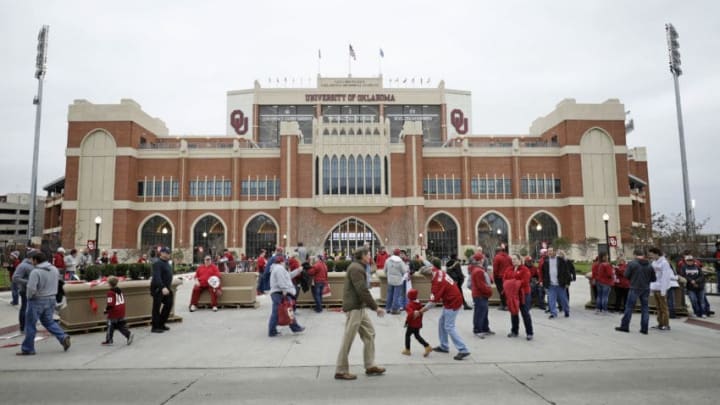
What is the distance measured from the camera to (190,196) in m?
45.5

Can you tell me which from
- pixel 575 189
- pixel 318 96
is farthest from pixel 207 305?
pixel 318 96

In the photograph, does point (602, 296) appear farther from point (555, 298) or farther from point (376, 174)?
point (376, 174)

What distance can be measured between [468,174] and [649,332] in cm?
3723

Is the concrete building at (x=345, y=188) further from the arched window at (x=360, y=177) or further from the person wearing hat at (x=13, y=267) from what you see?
the person wearing hat at (x=13, y=267)

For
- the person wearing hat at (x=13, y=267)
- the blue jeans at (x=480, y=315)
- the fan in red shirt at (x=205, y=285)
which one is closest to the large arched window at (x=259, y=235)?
the person wearing hat at (x=13, y=267)

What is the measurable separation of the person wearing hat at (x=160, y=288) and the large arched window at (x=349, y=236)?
35.0 m

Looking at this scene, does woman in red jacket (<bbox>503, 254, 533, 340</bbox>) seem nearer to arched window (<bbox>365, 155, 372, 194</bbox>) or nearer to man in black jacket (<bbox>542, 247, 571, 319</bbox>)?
man in black jacket (<bbox>542, 247, 571, 319</bbox>)

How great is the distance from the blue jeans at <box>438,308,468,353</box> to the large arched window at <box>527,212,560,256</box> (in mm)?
40979

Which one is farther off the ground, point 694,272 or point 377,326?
point 694,272

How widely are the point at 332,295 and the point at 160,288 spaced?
5.59 metres

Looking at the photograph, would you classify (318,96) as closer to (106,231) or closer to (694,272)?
(106,231)

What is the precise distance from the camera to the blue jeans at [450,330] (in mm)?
7297

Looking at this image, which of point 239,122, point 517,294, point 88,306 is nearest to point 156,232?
point 239,122

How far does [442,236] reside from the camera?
153 ft
